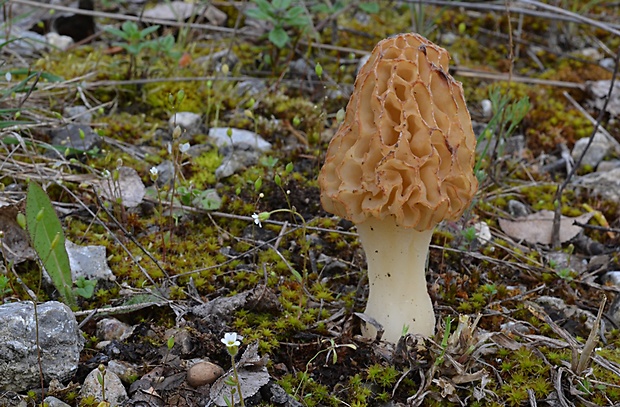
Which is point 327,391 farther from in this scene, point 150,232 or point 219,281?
point 150,232

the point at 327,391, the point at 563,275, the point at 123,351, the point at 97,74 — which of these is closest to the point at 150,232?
the point at 123,351

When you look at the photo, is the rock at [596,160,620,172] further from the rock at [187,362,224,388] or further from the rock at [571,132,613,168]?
the rock at [187,362,224,388]

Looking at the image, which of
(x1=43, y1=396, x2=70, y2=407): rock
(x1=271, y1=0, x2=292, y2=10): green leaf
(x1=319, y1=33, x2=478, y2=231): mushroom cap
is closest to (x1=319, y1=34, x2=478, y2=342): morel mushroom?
(x1=319, y1=33, x2=478, y2=231): mushroom cap

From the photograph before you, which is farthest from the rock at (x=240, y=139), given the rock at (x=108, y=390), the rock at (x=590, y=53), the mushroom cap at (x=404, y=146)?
the rock at (x=590, y=53)

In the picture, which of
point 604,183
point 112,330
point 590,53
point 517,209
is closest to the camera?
point 112,330

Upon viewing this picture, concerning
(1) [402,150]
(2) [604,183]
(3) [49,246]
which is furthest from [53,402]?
(2) [604,183]

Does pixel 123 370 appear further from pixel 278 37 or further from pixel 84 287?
pixel 278 37
